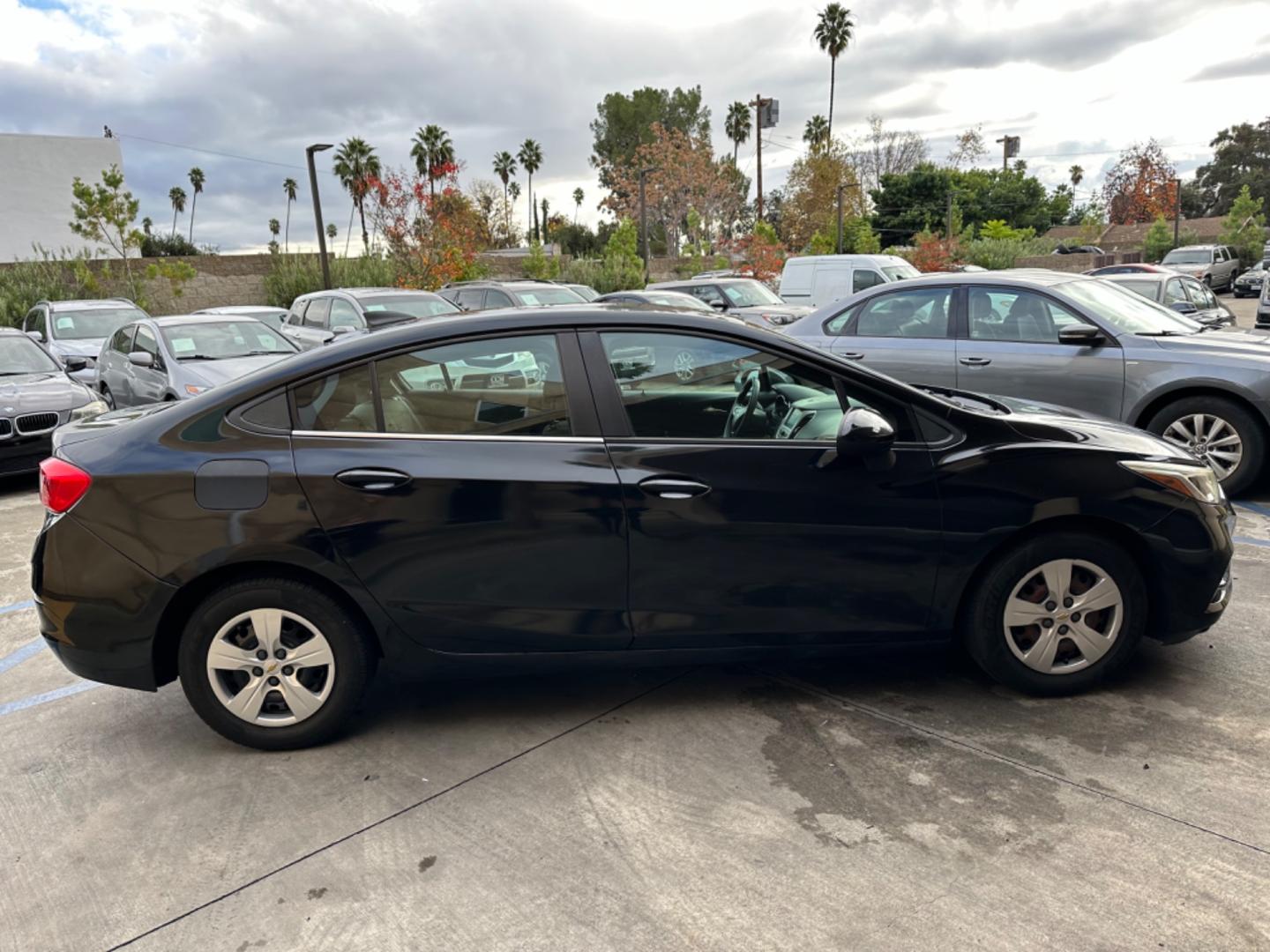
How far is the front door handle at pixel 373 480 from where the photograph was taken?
3.24 meters

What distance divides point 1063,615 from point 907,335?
435 centimetres

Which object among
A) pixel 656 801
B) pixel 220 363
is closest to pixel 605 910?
pixel 656 801

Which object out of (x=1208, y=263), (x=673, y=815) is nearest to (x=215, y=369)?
(x=673, y=815)

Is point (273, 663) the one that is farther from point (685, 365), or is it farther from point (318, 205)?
point (318, 205)

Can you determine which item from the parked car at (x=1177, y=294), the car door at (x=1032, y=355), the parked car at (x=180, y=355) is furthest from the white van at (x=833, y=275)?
the parked car at (x=180, y=355)

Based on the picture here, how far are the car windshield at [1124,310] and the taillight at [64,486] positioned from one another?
6.47 metres

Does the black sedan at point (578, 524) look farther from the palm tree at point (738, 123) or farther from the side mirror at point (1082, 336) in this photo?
the palm tree at point (738, 123)

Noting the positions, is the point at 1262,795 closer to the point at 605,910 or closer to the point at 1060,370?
the point at 605,910

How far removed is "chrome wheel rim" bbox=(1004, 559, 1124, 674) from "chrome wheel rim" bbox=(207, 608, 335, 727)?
2587 millimetres

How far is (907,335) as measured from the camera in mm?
7512

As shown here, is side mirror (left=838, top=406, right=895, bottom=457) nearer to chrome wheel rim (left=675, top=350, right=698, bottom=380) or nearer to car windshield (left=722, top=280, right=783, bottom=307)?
chrome wheel rim (left=675, top=350, right=698, bottom=380)

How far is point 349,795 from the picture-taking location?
3156 millimetres

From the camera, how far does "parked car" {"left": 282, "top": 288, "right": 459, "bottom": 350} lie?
521 inches

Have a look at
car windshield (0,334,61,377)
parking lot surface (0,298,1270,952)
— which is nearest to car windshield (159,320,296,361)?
car windshield (0,334,61,377)
